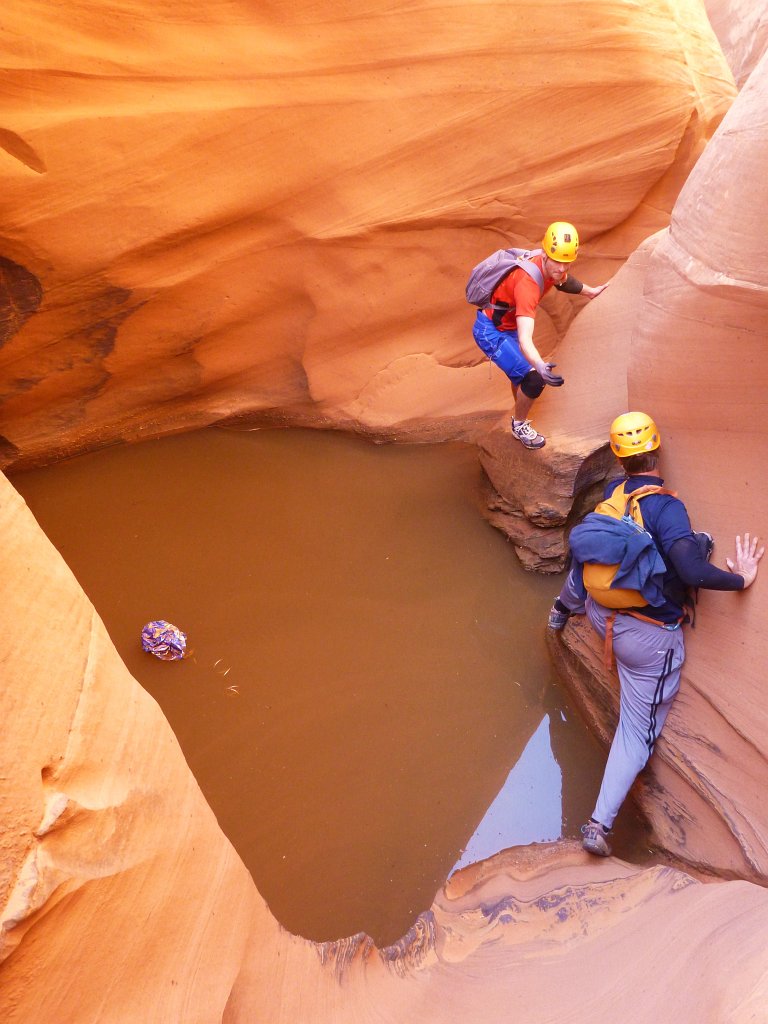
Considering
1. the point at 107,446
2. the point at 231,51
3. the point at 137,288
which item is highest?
the point at 231,51

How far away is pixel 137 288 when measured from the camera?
4637mm

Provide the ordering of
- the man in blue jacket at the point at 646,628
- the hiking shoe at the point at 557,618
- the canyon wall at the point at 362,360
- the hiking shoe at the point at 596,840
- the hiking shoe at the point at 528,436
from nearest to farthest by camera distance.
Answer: the canyon wall at the point at 362,360
the man in blue jacket at the point at 646,628
the hiking shoe at the point at 596,840
the hiking shoe at the point at 557,618
the hiking shoe at the point at 528,436

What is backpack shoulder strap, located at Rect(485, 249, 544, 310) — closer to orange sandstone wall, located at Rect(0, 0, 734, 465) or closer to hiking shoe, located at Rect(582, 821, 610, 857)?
orange sandstone wall, located at Rect(0, 0, 734, 465)

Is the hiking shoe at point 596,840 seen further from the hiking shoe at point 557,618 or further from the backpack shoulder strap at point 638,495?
the backpack shoulder strap at point 638,495

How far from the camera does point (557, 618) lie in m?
4.15

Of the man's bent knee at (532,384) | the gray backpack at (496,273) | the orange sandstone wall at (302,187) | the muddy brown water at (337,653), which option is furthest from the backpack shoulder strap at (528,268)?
the muddy brown water at (337,653)

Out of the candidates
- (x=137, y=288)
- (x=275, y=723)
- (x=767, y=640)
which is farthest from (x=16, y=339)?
(x=767, y=640)

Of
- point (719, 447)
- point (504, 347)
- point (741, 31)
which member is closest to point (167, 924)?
point (719, 447)

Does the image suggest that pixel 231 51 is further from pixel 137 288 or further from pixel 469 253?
pixel 469 253

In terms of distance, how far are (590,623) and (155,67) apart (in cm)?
345

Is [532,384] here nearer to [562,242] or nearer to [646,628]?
[562,242]

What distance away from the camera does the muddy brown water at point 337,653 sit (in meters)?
3.52

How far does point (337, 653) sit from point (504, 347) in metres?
1.79

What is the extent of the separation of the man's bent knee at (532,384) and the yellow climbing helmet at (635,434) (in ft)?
2.77
